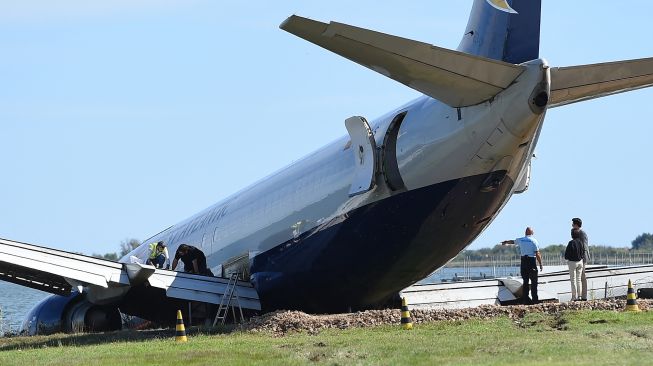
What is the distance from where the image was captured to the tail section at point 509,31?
19.7 metres

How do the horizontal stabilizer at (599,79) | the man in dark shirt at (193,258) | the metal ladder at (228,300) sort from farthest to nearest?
1. the man in dark shirt at (193,258)
2. the metal ladder at (228,300)
3. the horizontal stabilizer at (599,79)

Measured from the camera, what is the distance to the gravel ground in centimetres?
2078

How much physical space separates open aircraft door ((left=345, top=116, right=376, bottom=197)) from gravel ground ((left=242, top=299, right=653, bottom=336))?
231cm

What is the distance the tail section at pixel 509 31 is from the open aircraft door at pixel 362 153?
7.92 feet

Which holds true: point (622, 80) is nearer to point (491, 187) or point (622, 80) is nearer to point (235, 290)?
point (491, 187)

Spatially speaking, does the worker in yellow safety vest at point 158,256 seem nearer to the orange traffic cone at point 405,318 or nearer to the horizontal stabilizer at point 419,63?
the orange traffic cone at point 405,318

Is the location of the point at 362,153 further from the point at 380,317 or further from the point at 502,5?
the point at 502,5

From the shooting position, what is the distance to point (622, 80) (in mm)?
18203

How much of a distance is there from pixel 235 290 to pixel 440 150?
240 inches

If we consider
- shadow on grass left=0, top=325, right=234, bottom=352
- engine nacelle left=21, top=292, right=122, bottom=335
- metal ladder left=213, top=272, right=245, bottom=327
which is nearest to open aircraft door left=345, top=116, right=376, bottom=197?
shadow on grass left=0, top=325, right=234, bottom=352

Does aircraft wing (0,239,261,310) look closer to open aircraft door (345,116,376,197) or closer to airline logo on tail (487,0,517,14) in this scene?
open aircraft door (345,116,376,197)

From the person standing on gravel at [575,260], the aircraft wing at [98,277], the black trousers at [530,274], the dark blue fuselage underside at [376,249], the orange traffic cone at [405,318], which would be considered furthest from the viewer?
the black trousers at [530,274]

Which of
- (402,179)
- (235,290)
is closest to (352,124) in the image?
(402,179)

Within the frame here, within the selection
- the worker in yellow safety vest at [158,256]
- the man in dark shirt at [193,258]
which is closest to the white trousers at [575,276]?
the man in dark shirt at [193,258]
